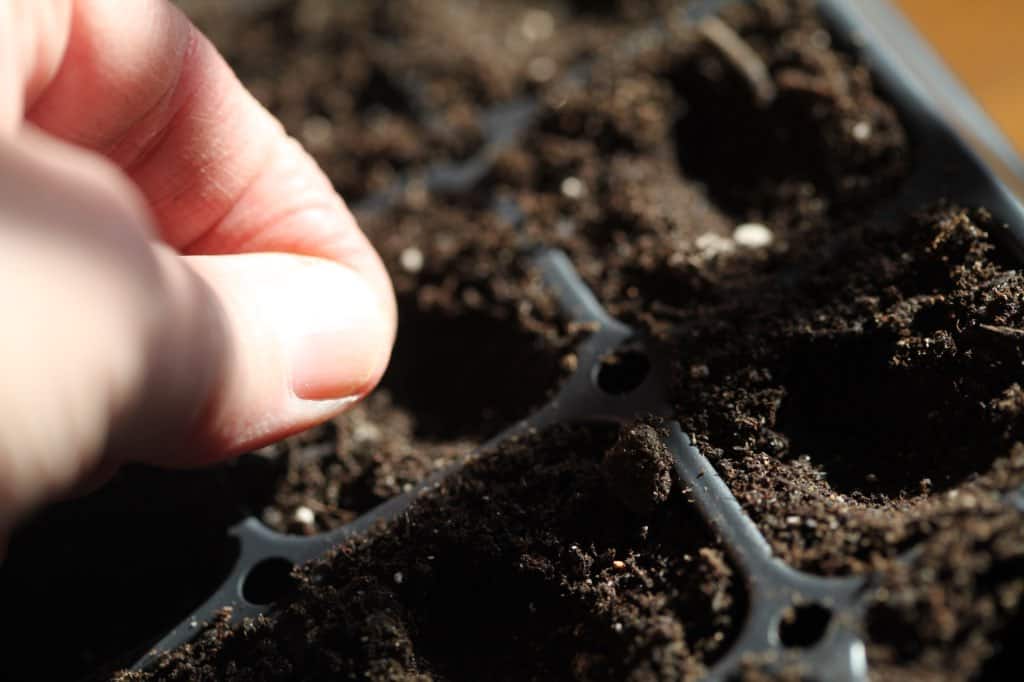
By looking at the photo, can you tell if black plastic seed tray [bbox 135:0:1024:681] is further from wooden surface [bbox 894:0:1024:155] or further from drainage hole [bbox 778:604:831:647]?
wooden surface [bbox 894:0:1024:155]

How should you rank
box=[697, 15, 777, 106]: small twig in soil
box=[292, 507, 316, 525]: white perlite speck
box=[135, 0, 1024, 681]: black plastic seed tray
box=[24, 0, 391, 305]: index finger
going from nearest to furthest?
1. box=[135, 0, 1024, 681]: black plastic seed tray
2. box=[24, 0, 391, 305]: index finger
3. box=[292, 507, 316, 525]: white perlite speck
4. box=[697, 15, 777, 106]: small twig in soil

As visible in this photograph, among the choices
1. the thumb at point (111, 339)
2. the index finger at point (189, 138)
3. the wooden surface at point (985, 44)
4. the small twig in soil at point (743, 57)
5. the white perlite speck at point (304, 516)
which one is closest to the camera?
the thumb at point (111, 339)

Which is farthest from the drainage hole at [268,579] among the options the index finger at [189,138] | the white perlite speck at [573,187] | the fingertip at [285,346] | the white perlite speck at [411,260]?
the white perlite speck at [573,187]

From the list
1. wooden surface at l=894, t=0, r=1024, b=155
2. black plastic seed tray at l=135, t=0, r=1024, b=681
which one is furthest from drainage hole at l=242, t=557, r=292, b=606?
wooden surface at l=894, t=0, r=1024, b=155

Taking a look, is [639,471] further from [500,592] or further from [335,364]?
[335,364]

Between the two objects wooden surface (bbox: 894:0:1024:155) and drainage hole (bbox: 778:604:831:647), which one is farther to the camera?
wooden surface (bbox: 894:0:1024:155)

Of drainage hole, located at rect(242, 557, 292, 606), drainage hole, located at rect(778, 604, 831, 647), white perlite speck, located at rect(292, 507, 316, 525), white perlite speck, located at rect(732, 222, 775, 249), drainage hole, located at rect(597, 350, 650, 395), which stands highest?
white perlite speck, located at rect(732, 222, 775, 249)

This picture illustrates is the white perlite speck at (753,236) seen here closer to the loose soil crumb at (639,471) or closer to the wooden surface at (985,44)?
the loose soil crumb at (639,471)
